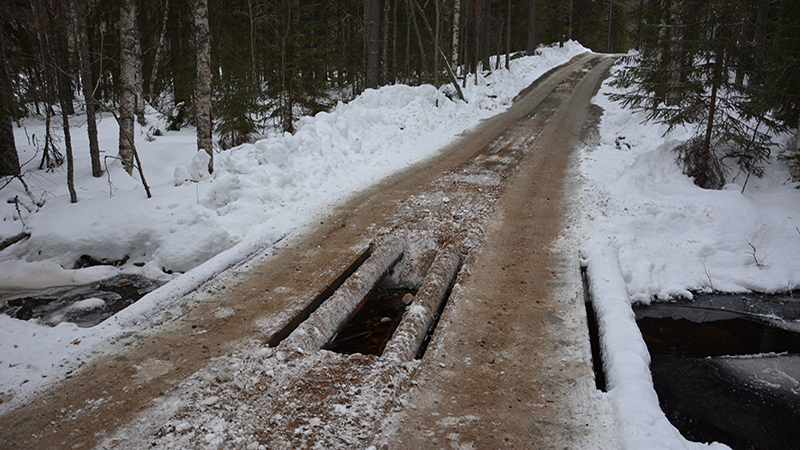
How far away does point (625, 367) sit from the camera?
383cm

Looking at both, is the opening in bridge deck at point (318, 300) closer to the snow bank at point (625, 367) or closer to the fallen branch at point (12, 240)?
the snow bank at point (625, 367)

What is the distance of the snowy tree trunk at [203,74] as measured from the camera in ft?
27.6

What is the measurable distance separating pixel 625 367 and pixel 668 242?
12.0ft

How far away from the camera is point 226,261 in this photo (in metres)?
5.84

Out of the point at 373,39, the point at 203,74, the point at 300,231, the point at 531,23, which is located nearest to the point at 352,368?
the point at 300,231

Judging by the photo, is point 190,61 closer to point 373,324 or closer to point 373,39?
point 373,39

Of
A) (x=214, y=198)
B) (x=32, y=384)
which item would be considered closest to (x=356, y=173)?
(x=214, y=198)

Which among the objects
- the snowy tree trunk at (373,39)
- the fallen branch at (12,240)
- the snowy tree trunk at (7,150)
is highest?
the snowy tree trunk at (373,39)

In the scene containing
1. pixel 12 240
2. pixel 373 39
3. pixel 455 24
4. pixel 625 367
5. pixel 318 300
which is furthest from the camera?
pixel 455 24

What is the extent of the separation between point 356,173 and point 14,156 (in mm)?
7138

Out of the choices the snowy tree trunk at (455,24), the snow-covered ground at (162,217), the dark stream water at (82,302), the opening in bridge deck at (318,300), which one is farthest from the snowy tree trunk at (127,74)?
the snowy tree trunk at (455,24)

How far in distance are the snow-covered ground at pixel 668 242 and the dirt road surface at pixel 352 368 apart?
308 millimetres

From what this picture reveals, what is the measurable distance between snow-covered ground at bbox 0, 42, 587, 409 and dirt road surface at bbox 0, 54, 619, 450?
13.9 inches

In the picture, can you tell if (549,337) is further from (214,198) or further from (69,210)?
(69,210)
